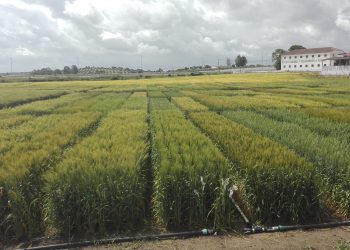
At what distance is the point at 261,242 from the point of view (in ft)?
15.3

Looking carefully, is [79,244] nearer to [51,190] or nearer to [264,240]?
[51,190]

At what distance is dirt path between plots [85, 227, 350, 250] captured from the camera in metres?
4.54

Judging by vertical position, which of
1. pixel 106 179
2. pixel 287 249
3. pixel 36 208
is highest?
pixel 106 179

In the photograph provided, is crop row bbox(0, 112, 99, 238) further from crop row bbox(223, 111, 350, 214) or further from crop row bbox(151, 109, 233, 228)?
crop row bbox(223, 111, 350, 214)

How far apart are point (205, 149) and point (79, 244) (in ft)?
11.1

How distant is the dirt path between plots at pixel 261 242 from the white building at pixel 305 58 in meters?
97.5

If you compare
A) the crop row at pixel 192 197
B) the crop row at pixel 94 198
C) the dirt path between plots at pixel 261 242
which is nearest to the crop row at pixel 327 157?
the dirt path between plots at pixel 261 242

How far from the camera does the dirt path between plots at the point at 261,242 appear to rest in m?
4.54

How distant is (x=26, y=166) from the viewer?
19.7 ft

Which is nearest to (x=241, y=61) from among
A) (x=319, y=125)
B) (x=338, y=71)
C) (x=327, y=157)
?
(x=338, y=71)

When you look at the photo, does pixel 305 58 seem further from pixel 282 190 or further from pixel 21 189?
pixel 21 189

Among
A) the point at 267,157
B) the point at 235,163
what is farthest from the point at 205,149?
the point at 267,157

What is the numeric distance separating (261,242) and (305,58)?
102m

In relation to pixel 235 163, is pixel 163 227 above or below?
below
